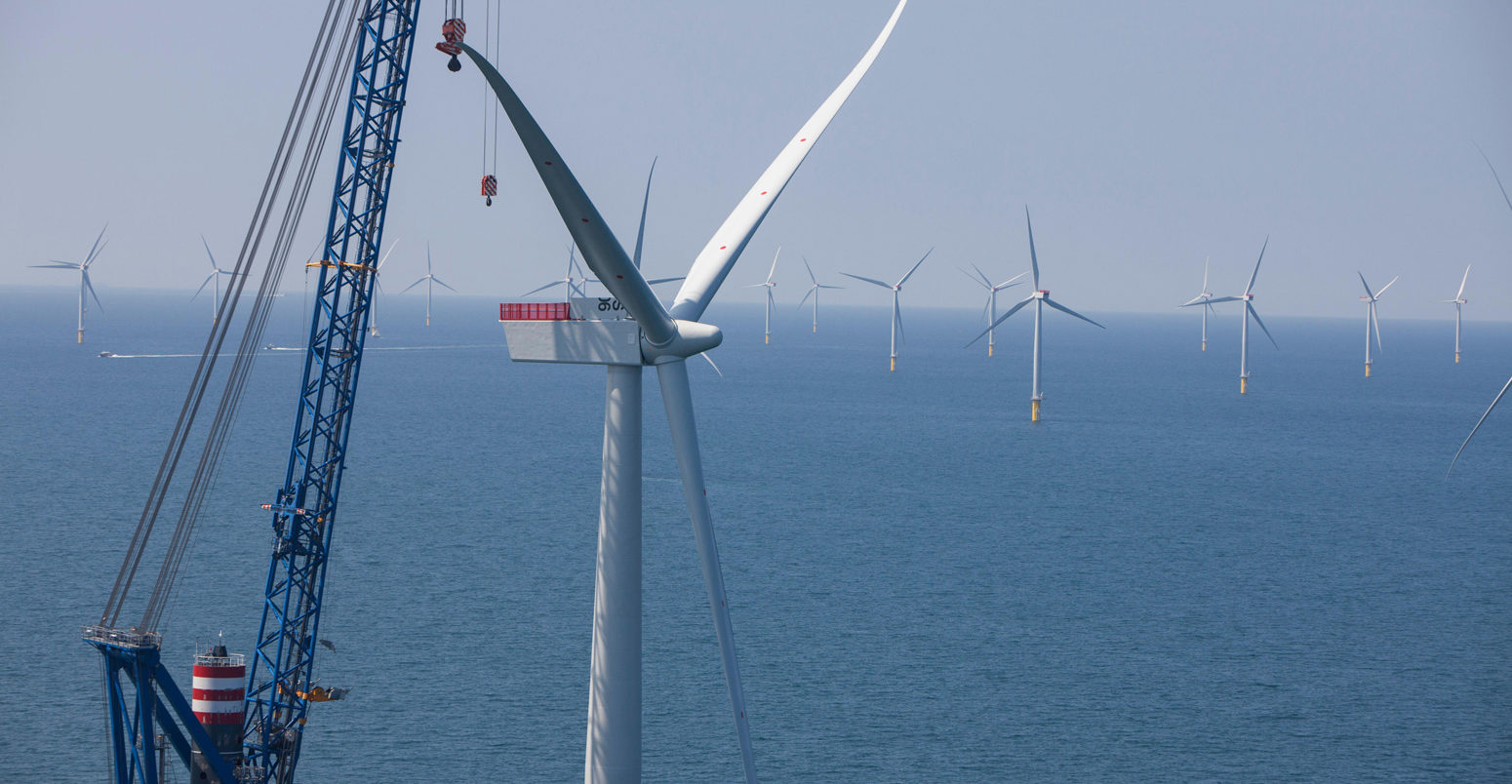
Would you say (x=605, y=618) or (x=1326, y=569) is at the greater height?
(x=605, y=618)

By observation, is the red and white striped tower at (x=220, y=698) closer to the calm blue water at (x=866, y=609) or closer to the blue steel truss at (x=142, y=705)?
the blue steel truss at (x=142, y=705)

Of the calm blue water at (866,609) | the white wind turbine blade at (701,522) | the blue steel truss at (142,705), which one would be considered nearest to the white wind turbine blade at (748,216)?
the white wind turbine blade at (701,522)

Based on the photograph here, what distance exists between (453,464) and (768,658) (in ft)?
225

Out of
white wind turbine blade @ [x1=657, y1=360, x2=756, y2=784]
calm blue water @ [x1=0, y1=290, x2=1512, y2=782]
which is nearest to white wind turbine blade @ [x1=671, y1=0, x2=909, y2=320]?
white wind turbine blade @ [x1=657, y1=360, x2=756, y2=784]

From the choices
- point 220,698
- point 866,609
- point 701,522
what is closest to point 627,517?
point 701,522

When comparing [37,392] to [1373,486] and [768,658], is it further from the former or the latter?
[1373,486]

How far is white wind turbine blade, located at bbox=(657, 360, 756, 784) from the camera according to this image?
28859mm

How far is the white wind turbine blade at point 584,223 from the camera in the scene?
21641mm

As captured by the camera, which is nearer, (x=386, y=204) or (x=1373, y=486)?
(x=386, y=204)

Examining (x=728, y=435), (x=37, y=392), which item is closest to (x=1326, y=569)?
(x=728, y=435)

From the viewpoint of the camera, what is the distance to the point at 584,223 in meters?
25.0

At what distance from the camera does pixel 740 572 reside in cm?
8381

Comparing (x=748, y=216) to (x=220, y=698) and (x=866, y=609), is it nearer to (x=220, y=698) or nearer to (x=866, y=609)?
(x=220, y=698)

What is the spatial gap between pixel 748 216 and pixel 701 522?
29.0 ft
